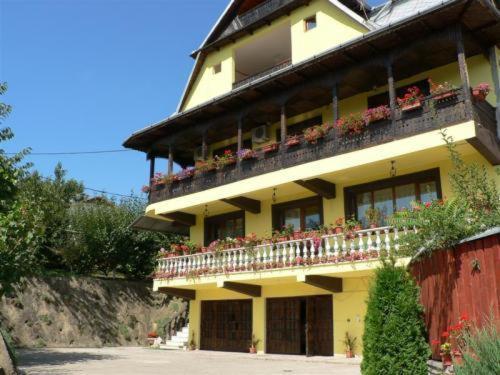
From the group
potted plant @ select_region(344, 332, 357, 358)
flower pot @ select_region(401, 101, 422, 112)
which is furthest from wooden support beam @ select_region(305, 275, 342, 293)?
flower pot @ select_region(401, 101, 422, 112)

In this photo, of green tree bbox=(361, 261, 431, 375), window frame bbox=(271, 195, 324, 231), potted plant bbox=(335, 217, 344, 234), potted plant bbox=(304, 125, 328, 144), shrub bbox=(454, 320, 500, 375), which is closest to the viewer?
shrub bbox=(454, 320, 500, 375)

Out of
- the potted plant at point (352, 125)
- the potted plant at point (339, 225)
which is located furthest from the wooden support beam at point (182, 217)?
the potted plant at point (352, 125)

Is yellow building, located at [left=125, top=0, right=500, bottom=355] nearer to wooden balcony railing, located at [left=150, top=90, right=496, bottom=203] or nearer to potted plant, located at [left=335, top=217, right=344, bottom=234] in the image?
wooden balcony railing, located at [left=150, top=90, right=496, bottom=203]

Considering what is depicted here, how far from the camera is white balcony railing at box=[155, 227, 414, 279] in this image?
1377 centimetres

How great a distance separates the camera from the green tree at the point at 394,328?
7.64 metres

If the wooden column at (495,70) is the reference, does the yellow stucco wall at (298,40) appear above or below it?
above

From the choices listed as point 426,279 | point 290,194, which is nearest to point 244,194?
point 290,194

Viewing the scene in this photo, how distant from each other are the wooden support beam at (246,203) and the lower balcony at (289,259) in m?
1.85

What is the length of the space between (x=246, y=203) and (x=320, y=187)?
3.46m

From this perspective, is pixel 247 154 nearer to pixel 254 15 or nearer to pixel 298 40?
pixel 298 40

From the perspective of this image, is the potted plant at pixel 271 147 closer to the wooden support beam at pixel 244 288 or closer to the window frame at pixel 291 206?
the window frame at pixel 291 206

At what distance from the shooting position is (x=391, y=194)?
15461mm

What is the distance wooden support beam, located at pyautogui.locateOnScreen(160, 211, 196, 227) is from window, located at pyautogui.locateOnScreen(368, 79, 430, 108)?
29.2 feet

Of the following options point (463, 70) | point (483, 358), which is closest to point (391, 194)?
point (463, 70)
